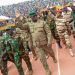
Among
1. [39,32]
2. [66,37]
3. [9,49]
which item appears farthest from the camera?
[66,37]

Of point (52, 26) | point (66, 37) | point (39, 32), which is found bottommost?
point (66, 37)

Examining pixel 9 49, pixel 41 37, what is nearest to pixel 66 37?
pixel 41 37

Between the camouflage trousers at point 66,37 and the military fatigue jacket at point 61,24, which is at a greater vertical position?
the military fatigue jacket at point 61,24

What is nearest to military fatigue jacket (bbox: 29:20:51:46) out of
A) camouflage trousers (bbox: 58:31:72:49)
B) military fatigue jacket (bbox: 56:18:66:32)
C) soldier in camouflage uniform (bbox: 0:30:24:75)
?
soldier in camouflage uniform (bbox: 0:30:24:75)

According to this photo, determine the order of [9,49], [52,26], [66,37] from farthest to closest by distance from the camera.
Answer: [52,26] → [66,37] → [9,49]

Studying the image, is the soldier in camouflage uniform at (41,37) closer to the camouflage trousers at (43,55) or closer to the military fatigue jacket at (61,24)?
the camouflage trousers at (43,55)

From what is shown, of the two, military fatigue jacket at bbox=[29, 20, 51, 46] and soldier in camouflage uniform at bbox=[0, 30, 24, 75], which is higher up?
military fatigue jacket at bbox=[29, 20, 51, 46]

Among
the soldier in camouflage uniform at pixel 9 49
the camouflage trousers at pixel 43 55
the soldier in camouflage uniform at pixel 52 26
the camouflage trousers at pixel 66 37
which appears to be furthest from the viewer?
the soldier in camouflage uniform at pixel 52 26

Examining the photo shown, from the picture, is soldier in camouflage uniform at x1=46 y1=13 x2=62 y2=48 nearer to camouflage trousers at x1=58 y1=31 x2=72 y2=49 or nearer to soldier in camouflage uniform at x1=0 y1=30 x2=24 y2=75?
camouflage trousers at x1=58 y1=31 x2=72 y2=49

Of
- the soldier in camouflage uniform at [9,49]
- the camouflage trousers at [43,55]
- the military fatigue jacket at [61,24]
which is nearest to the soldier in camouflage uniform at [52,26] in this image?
the military fatigue jacket at [61,24]

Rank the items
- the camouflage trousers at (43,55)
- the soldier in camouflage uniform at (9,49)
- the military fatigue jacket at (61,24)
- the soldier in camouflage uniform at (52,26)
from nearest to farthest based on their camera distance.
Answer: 1. the camouflage trousers at (43,55)
2. the soldier in camouflage uniform at (9,49)
3. the military fatigue jacket at (61,24)
4. the soldier in camouflage uniform at (52,26)

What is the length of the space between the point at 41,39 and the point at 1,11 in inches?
1165

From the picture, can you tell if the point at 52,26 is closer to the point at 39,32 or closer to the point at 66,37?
the point at 66,37

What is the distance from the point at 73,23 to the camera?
627 inches
